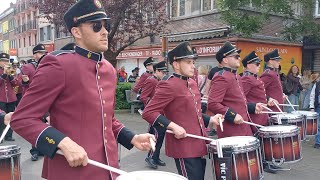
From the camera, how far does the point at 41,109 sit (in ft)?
7.38

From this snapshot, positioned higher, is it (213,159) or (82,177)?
(82,177)

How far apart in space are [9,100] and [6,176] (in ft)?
18.4

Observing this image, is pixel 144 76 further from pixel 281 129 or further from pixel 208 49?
pixel 208 49

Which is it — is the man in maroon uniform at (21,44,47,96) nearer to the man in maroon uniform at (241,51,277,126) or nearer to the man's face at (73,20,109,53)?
the man in maroon uniform at (241,51,277,126)

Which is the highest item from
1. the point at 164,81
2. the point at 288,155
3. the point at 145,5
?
the point at 145,5

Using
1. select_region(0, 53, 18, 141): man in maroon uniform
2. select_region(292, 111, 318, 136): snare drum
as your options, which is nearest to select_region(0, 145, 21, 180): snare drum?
select_region(292, 111, 318, 136): snare drum

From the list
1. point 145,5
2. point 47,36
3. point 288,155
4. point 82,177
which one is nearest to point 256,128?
point 288,155

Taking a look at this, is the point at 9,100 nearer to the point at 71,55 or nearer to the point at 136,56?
the point at 71,55

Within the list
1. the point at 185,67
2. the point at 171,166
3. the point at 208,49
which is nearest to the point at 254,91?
the point at 171,166

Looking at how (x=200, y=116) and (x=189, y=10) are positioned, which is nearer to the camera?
(x=200, y=116)

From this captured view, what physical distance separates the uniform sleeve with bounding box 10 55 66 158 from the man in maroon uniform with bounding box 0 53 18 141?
740 cm

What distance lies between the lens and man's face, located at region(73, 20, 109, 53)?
2.48m

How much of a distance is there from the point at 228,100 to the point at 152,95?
11.6ft

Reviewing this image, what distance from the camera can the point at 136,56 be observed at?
24.3 m
